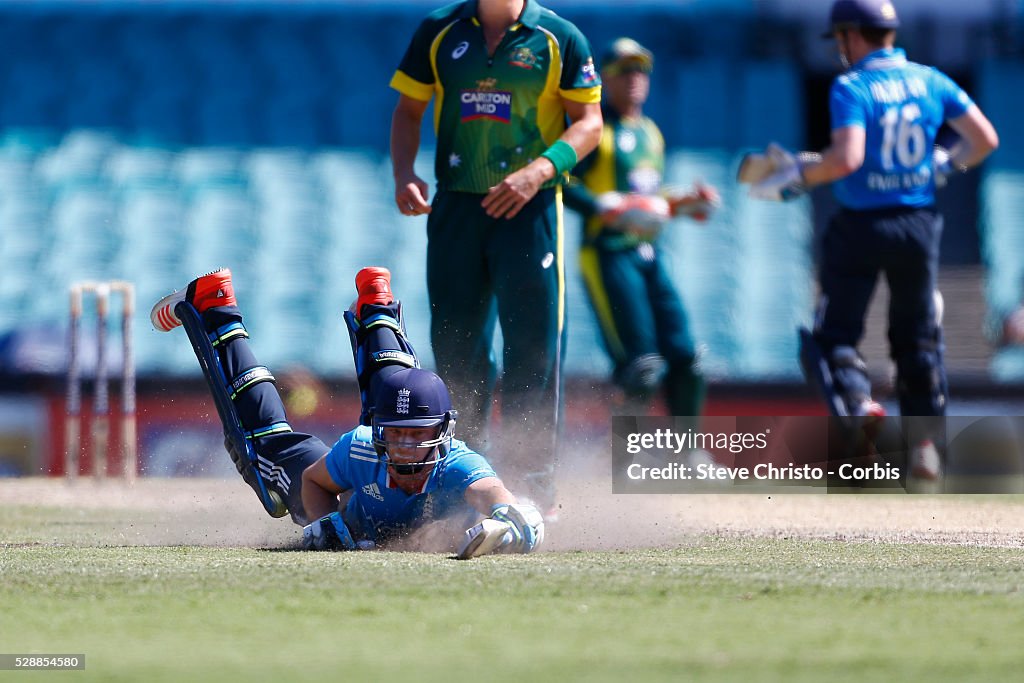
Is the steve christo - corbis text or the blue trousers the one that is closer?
the blue trousers

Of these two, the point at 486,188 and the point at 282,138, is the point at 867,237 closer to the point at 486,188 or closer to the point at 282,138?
the point at 486,188

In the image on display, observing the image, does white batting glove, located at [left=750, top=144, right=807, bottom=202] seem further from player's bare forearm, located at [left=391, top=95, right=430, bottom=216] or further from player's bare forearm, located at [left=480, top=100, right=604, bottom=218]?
player's bare forearm, located at [left=391, top=95, right=430, bottom=216]

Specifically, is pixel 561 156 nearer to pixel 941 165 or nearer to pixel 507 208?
pixel 507 208

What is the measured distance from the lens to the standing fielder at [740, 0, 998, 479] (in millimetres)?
8859

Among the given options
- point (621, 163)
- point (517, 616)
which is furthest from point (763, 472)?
point (517, 616)

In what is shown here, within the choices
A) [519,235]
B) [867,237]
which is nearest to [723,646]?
[519,235]

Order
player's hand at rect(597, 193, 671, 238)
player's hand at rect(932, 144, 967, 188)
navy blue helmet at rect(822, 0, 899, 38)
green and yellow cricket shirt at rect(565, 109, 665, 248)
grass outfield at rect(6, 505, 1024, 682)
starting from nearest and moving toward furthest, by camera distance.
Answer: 1. grass outfield at rect(6, 505, 1024, 682)
2. navy blue helmet at rect(822, 0, 899, 38)
3. player's hand at rect(932, 144, 967, 188)
4. player's hand at rect(597, 193, 671, 238)
5. green and yellow cricket shirt at rect(565, 109, 665, 248)

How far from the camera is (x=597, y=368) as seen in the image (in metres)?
13.6

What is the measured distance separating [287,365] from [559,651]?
34.4ft

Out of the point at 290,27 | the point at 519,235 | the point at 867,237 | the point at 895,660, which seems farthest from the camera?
the point at 290,27

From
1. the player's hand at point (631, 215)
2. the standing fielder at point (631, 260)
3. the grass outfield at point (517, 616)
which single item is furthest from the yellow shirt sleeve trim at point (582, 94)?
the player's hand at point (631, 215)

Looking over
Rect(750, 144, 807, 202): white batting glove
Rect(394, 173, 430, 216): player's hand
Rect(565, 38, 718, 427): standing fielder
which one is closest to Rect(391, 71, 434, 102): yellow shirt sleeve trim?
Rect(394, 173, 430, 216): player's hand

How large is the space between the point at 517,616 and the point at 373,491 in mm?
1834

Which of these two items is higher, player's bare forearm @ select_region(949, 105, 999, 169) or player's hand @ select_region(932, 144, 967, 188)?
player's bare forearm @ select_region(949, 105, 999, 169)
